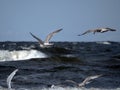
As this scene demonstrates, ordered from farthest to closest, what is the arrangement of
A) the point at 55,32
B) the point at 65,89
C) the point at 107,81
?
the point at 55,32 < the point at 107,81 < the point at 65,89

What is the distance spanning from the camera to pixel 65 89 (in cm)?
805

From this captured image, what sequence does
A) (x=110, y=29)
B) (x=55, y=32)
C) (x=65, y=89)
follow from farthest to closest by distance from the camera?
(x=55, y=32) → (x=110, y=29) → (x=65, y=89)

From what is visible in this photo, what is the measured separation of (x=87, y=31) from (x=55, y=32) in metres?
7.75

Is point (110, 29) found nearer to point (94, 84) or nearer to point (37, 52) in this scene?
point (94, 84)

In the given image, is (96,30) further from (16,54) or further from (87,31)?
(16,54)

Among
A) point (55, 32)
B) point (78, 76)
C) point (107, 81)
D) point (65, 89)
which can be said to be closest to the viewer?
point (65, 89)

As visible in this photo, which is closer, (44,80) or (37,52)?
(44,80)

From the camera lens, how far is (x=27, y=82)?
1477 cm

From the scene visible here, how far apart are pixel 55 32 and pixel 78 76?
3968 millimetres

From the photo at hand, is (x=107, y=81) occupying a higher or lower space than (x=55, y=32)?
lower

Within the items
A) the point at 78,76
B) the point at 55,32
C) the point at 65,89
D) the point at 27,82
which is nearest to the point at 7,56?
the point at 55,32

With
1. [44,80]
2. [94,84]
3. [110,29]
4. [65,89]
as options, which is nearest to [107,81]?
[94,84]

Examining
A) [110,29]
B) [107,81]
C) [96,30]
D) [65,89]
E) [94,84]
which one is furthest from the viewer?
[107,81]

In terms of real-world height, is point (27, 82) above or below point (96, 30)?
below
